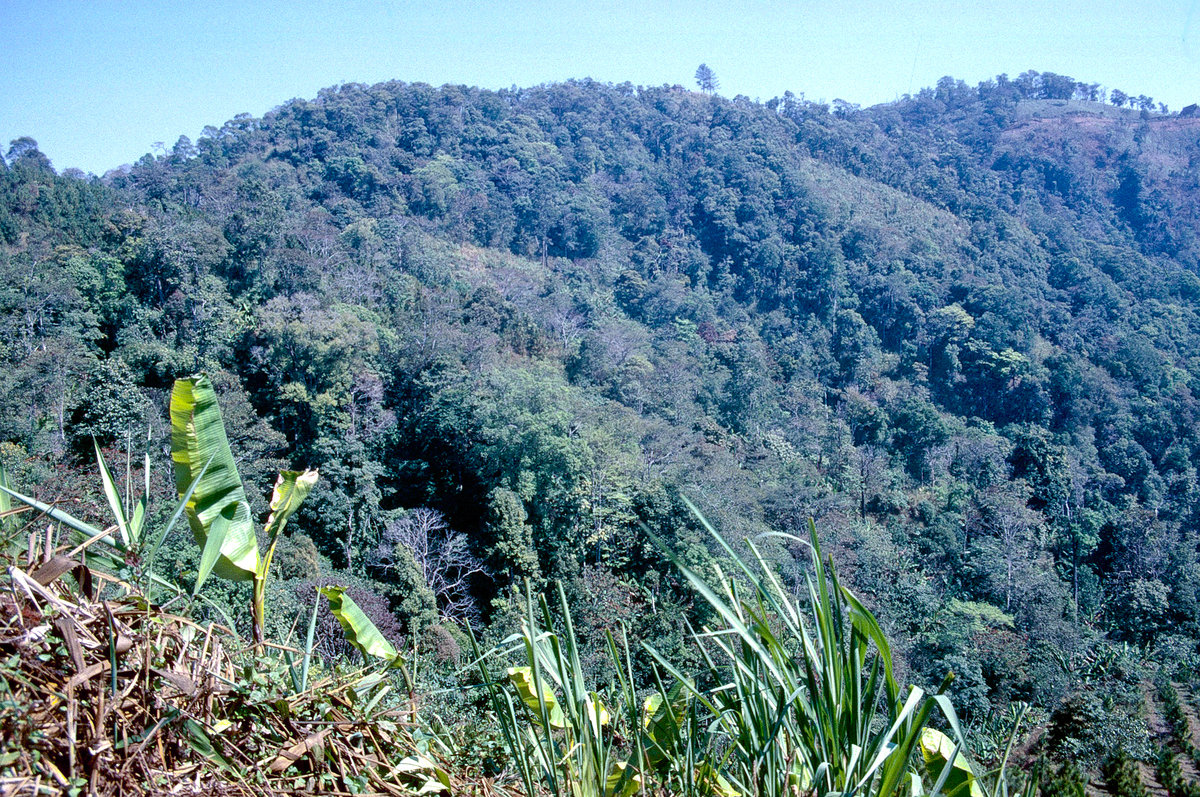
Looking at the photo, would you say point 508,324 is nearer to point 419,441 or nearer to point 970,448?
point 419,441

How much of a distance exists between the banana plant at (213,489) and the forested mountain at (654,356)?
3.19 ft

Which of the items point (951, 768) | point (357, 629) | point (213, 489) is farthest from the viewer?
point (357, 629)

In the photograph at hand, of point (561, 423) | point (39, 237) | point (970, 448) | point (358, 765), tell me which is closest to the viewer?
point (358, 765)

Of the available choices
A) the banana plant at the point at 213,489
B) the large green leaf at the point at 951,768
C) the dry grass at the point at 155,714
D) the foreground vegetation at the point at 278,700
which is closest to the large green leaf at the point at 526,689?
the foreground vegetation at the point at 278,700

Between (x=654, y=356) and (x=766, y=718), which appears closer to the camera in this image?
(x=766, y=718)

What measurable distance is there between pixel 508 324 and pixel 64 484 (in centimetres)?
1240

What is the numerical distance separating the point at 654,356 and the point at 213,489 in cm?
2235

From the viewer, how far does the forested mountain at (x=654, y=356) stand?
13.7 meters

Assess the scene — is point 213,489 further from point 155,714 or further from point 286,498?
point 155,714

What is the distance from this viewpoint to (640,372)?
20.7 metres

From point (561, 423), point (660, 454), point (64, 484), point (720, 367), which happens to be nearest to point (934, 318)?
point (720, 367)

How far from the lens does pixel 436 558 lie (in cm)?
1342

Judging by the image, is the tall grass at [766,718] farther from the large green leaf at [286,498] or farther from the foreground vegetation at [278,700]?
the large green leaf at [286,498]

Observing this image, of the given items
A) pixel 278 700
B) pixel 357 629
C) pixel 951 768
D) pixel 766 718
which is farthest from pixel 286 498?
pixel 951 768
